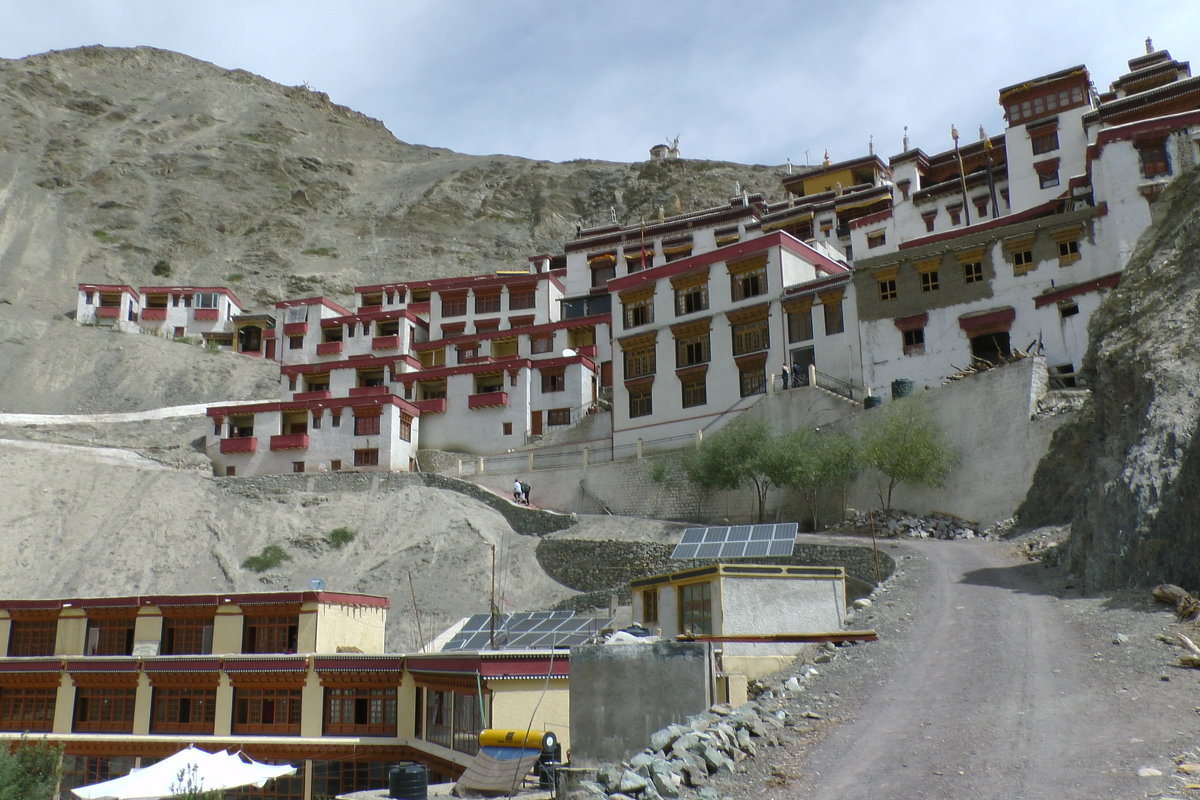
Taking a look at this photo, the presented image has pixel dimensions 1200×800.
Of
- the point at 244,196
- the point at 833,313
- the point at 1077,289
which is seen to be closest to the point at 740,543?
the point at 833,313

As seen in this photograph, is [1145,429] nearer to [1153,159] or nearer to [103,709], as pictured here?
[1153,159]

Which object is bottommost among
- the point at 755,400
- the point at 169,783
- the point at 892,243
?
the point at 169,783

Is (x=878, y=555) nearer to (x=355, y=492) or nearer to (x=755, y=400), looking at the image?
(x=755, y=400)

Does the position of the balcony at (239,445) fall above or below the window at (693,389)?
below

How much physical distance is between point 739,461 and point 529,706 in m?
19.2

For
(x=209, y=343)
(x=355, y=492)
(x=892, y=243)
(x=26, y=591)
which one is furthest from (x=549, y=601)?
(x=209, y=343)

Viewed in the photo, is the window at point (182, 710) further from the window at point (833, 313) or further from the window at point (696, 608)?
the window at point (833, 313)

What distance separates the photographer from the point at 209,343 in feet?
274

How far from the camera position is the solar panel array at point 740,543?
2878 cm

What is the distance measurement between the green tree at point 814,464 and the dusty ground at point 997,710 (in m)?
16.7

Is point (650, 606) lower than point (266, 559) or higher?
lower

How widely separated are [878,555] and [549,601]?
13.4 metres

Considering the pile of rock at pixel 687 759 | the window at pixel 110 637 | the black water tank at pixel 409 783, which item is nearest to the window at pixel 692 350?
the window at pixel 110 637

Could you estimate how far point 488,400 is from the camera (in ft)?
192
